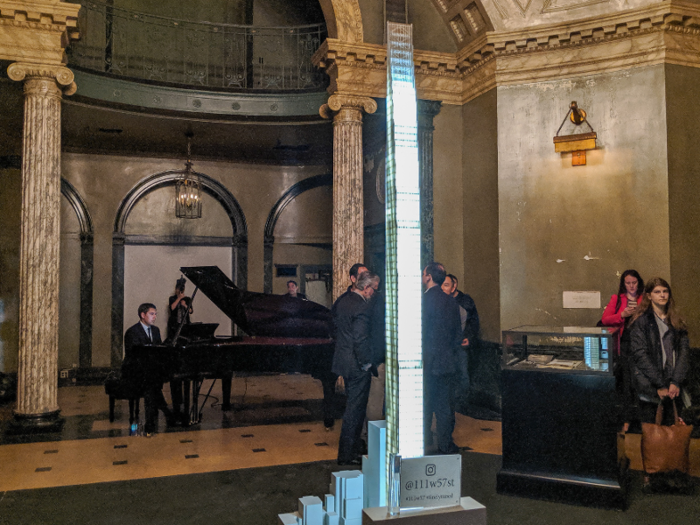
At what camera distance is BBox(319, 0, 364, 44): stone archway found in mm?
7887

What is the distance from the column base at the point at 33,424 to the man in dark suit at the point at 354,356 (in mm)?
3394

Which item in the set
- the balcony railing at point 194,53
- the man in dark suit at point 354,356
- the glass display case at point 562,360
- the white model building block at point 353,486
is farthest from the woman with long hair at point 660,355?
the balcony railing at point 194,53

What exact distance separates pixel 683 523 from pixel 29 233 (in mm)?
6597

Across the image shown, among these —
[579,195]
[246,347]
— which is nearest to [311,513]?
[246,347]

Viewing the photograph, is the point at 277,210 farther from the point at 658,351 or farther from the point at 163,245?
the point at 658,351

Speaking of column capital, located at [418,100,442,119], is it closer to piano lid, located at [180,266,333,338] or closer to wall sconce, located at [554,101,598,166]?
wall sconce, located at [554,101,598,166]

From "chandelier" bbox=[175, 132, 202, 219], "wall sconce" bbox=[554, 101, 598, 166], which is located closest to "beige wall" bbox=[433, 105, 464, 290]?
"wall sconce" bbox=[554, 101, 598, 166]

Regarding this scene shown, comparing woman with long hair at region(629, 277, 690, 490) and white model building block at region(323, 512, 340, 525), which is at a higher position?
woman with long hair at region(629, 277, 690, 490)

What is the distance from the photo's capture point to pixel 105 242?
34.6 feet

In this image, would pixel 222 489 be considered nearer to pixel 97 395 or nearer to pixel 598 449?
pixel 598 449

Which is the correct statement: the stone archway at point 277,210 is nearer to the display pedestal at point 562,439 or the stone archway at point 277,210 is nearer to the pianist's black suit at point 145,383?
the pianist's black suit at point 145,383

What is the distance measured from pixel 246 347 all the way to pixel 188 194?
428 cm

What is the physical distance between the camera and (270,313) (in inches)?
278

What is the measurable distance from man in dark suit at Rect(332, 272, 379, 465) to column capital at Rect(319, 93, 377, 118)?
3.45 meters
